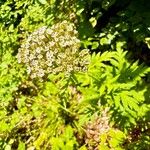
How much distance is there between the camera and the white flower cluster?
14.2 feet

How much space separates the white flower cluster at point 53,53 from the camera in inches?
170

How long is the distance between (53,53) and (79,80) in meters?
0.39

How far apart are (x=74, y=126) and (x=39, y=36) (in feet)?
3.38

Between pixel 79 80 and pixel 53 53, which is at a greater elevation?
pixel 53 53

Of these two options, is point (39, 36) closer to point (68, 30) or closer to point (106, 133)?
point (68, 30)

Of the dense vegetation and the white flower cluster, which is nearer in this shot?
the dense vegetation

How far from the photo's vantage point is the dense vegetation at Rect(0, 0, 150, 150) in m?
4.00

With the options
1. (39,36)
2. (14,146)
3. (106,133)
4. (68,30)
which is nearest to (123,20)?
(68,30)

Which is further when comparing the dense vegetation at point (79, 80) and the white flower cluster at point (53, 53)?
the white flower cluster at point (53, 53)

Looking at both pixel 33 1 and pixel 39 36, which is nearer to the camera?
pixel 39 36

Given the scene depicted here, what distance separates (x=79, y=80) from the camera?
4.21m

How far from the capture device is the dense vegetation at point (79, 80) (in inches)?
158

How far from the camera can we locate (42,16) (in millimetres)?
5301

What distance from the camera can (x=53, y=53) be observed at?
4301 mm
